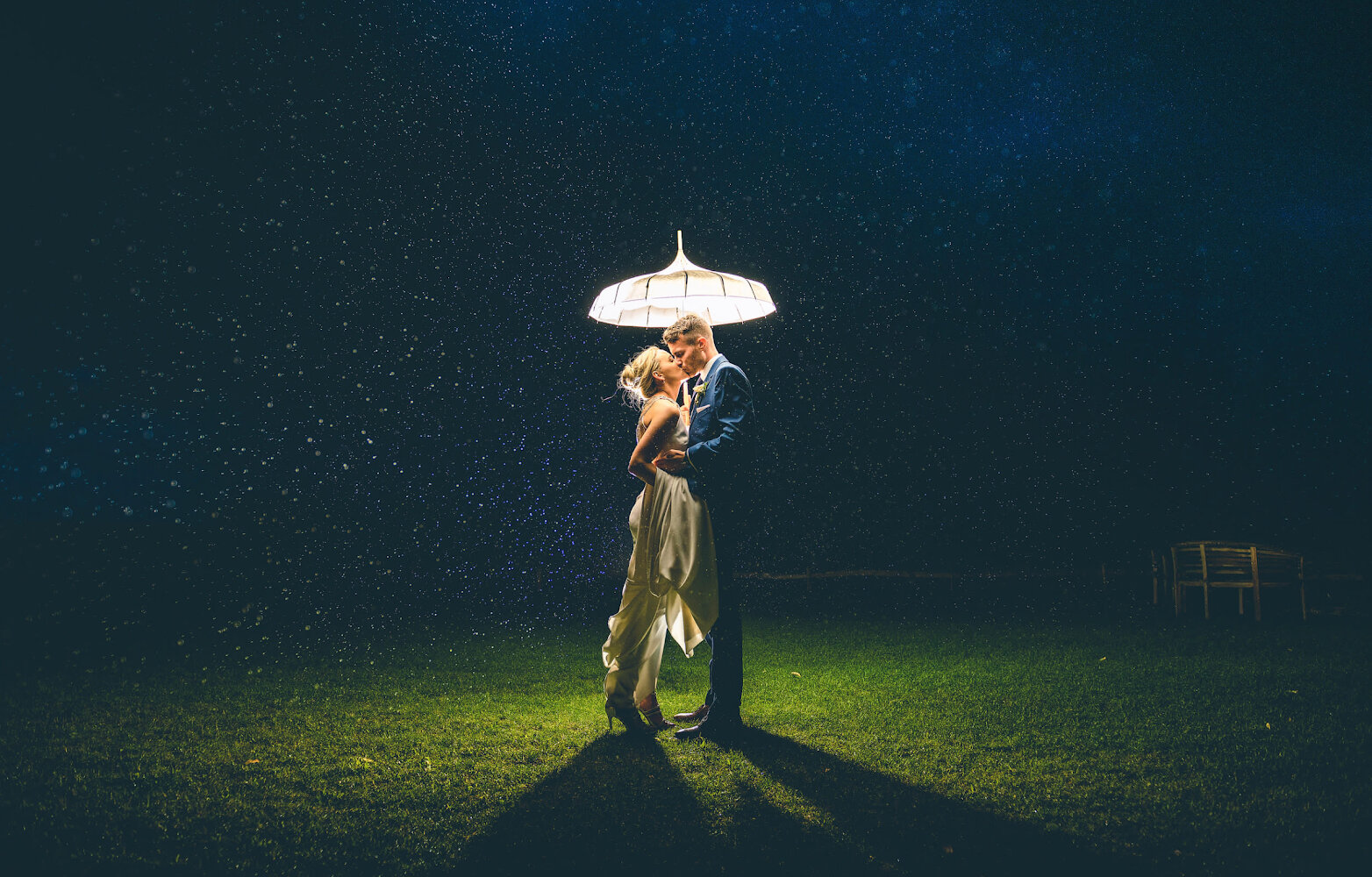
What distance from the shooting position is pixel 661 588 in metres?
3.36

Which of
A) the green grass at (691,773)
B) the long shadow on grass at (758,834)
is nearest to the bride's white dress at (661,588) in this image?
the green grass at (691,773)

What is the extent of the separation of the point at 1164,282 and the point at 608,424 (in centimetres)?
945

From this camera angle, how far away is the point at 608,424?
1048 cm

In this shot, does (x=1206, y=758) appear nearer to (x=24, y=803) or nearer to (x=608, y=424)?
(x=24, y=803)

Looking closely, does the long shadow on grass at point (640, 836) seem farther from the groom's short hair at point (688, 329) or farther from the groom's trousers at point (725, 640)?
the groom's short hair at point (688, 329)

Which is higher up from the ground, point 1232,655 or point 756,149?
point 756,149

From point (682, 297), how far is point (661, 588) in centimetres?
150

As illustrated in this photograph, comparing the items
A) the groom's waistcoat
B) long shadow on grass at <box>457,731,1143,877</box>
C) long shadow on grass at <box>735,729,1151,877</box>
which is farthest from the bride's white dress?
long shadow on grass at <box>735,729,1151,877</box>

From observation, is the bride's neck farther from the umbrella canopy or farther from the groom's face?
the umbrella canopy

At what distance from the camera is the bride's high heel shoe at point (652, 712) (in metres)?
3.44

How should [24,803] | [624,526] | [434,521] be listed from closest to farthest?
[24,803] → [434,521] → [624,526]

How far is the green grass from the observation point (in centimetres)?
224

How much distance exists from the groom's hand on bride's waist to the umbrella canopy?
25.4 inches

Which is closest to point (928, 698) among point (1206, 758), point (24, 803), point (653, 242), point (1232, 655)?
point (1206, 758)
